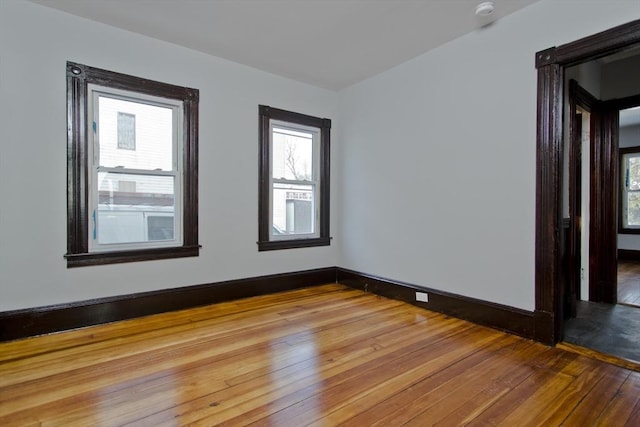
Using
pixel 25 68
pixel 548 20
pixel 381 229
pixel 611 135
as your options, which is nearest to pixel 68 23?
pixel 25 68

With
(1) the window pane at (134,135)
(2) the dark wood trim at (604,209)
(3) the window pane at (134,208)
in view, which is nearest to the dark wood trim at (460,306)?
(2) the dark wood trim at (604,209)

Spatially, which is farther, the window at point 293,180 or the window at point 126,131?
the window at point 293,180

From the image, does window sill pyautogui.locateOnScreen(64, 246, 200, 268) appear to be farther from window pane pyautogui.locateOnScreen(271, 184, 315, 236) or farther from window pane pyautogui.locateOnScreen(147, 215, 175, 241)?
window pane pyautogui.locateOnScreen(271, 184, 315, 236)

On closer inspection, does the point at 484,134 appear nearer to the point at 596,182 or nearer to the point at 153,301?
the point at 596,182

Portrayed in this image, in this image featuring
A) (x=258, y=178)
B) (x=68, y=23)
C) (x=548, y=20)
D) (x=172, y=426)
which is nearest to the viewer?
(x=172, y=426)

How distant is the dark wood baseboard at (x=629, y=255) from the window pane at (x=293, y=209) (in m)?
6.68

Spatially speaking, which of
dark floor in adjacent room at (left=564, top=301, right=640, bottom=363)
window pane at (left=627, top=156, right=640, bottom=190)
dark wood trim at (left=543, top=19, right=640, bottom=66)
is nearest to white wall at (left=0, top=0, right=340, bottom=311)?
dark wood trim at (left=543, top=19, right=640, bottom=66)

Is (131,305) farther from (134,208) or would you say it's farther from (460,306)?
(460,306)

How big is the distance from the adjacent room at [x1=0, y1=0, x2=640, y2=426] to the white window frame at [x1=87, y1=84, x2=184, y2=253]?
0.06ft

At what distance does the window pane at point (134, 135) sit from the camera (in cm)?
299

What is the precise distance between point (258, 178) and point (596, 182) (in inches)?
150

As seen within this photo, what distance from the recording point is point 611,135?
11.8 ft

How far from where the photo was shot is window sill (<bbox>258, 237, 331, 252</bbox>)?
3949mm

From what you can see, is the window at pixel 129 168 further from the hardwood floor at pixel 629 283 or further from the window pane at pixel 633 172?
the window pane at pixel 633 172
